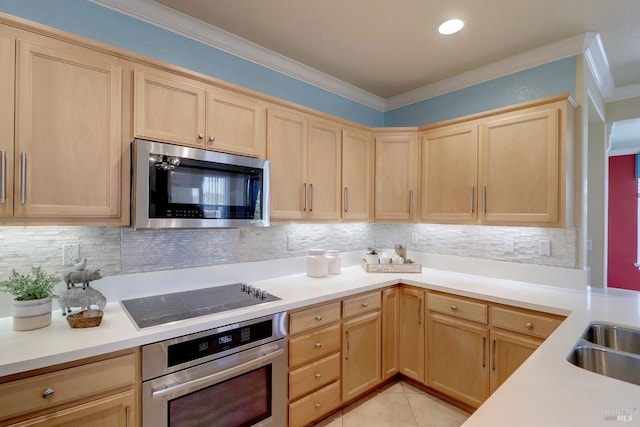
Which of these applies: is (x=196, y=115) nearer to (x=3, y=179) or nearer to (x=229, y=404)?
(x=3, y=179)

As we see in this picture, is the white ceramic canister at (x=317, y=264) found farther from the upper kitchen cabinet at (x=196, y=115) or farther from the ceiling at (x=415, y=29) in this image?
the ceiling at (x=415, y=29)

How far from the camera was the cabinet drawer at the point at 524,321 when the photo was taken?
6.27 feet

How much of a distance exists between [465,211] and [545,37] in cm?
136

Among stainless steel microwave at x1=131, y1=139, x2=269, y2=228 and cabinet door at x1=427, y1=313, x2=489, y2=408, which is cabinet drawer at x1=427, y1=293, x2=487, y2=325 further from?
stainless steel microwave at x1=131, y1=139, x2=269, y2=228

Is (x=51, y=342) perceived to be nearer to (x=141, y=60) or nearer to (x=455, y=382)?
(x=141, y=60)

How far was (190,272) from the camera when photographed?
2.14m

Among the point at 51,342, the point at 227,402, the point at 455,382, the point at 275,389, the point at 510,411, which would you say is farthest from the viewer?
the point at 455,382

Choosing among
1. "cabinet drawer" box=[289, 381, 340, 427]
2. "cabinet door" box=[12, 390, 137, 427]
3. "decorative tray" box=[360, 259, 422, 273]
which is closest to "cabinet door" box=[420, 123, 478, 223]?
"decorative tray" box=[360, 259, 422, 273]

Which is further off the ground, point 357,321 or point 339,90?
point 339,90

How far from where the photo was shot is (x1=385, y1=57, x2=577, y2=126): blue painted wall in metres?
2.38

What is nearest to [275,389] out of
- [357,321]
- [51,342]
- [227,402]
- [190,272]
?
[227,402]

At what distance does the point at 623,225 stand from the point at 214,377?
6101 mm

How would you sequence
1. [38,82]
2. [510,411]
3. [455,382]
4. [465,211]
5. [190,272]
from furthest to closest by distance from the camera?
1. [465,211]
2. [455,382]
3. [190,272]
4. [38,82]
5. [510,411]

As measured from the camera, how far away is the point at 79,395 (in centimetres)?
124
